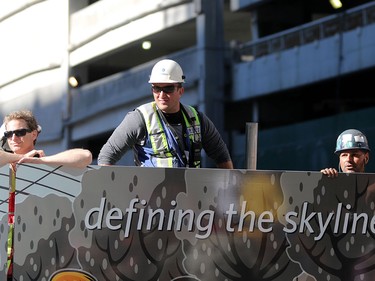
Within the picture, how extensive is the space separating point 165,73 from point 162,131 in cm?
35

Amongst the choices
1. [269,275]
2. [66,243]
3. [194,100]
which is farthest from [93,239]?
[194,100]

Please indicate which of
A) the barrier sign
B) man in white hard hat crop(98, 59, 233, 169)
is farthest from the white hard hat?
the barrier sign

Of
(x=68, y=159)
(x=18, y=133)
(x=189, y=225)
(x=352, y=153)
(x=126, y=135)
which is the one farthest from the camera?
(x=352, y=153)

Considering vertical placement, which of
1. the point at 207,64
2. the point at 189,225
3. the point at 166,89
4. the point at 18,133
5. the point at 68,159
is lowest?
the point at 189,225

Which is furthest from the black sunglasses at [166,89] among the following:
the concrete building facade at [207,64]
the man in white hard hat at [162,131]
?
the concrete building facade at [207,64]

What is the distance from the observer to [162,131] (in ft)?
23.7

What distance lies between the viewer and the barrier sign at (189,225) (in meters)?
6.16

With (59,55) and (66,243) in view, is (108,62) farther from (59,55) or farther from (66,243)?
(66,243)

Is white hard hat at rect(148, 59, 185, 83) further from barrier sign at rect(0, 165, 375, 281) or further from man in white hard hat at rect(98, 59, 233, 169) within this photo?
barrier sign at rect(0, 165, 375, 281)

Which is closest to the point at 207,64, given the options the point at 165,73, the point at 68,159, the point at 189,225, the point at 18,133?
the point at 165,73

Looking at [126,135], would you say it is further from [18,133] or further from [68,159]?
[68,159]

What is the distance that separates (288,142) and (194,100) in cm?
261

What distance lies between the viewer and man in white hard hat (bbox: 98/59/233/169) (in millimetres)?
7219

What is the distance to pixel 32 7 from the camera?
29.1m
